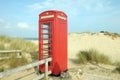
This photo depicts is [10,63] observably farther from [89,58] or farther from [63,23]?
[89,58]

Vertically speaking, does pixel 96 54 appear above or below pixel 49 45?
below

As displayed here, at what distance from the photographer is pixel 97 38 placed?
2642 centimetres

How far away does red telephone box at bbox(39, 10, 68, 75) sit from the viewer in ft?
24.3

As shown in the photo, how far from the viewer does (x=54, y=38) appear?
7383mm

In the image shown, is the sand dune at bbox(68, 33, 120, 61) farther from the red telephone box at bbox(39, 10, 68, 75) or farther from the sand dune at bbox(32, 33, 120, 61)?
the red telephone box at bbox(39, 10, 68, 75)

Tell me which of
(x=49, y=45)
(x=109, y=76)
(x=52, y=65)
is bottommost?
(x=109, y=76)

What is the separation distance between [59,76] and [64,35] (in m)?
1.70

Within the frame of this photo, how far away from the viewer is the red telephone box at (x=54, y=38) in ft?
24.3

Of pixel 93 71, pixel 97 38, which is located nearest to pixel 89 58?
pixel 93 71

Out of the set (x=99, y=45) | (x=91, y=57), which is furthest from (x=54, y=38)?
(x=99, y=45)

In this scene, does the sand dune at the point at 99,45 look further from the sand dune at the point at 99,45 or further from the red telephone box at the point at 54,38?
the red telephone box at the point at 54,38

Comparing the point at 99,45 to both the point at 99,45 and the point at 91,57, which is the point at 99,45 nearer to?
the point at 99,45

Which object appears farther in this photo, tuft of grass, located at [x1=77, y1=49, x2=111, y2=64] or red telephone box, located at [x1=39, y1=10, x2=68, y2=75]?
tuft of grass, located at [x1=77, y1=49, x2=111, y2=64]

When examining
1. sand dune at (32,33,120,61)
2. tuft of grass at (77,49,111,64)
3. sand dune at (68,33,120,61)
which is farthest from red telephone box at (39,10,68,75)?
sand dune at (68,33,120,61)
